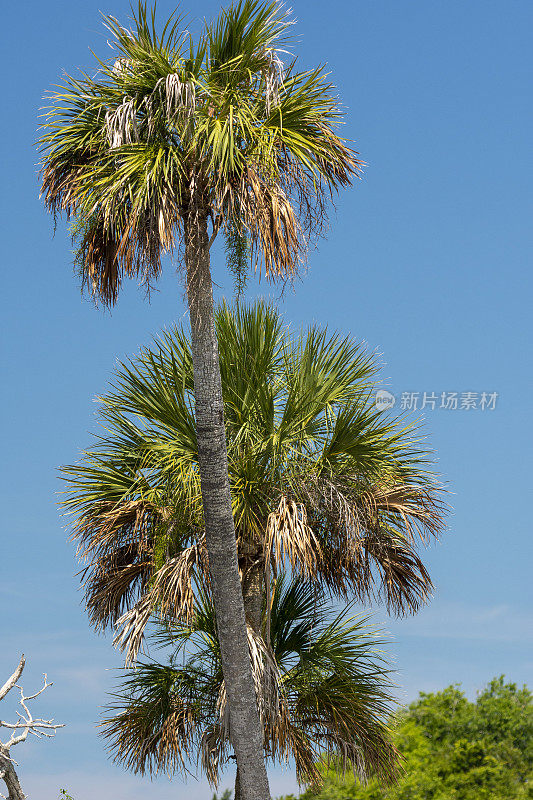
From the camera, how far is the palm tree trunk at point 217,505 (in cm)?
907

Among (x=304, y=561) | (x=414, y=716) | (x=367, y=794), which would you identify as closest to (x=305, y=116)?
(x=304, y=561)

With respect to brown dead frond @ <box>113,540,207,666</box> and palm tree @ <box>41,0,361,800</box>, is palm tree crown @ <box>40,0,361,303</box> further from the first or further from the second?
brown dead frond @ <box>113,540,207,666</box>

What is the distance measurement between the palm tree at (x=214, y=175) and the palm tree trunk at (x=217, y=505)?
1cm

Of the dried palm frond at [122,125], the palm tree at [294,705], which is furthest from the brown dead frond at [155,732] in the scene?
the dried palm frond at [122,125]

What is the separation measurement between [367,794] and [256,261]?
43.5 ft

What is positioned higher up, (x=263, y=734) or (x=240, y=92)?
(x=240, y=92)

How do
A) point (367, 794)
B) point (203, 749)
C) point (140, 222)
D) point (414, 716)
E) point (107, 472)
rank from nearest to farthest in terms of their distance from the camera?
1. point (140, 222)
2. point (203, 749)
3. point (107, 472)
4. point (367, 794)
5. point (414, 716)

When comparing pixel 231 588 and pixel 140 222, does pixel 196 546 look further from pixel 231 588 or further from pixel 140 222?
pixel 140 222

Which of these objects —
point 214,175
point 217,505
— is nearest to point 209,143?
point 214,175

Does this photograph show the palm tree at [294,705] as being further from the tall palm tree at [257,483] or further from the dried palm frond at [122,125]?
the dried palm frond at [122,125]

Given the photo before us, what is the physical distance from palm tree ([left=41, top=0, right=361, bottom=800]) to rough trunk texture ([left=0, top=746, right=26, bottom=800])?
242cm

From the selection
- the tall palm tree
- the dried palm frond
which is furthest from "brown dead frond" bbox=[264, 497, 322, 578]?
the dried palm frond

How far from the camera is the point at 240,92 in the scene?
9375mm

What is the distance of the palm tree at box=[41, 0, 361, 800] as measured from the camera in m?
8.80
